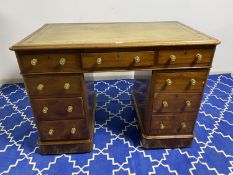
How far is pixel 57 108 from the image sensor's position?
1322 mm

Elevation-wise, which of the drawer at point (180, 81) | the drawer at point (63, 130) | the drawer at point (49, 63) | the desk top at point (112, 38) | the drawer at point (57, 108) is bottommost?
the drawer at point (63, 130)

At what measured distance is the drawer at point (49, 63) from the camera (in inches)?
44.3

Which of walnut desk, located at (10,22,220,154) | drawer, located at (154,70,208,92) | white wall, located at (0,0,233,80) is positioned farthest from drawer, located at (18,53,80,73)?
white wall, located at (0,0,233,80)

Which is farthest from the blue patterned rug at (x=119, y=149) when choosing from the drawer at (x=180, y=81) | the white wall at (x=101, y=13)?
the white wall at (x=101, y=13)

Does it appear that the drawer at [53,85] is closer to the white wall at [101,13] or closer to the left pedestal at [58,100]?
the left pedestal at [58,100]

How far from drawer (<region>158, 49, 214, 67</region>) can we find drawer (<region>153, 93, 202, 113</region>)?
23 cm

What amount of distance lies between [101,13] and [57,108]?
53.3 inches

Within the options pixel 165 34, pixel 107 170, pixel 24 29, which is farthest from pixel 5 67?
pixel 165 34

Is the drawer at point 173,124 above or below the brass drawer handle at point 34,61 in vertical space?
below

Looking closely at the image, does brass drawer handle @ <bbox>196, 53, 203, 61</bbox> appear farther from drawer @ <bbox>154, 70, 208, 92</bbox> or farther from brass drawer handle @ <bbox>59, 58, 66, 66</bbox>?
brass drawer handle @ <bbox>59, 58, 66, 66</bbox>

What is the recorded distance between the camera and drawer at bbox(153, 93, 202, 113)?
1325 mm

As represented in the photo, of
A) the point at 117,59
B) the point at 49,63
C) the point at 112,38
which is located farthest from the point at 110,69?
the point at 49,63

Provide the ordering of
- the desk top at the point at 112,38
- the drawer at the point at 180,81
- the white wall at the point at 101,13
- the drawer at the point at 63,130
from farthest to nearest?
the white wall at the point at 101,13 → the drawer at the point at 63,130 → the drawer at the point at 180,81 → the desk top at the point at 112,38

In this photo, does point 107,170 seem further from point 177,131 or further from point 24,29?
point 24,29
